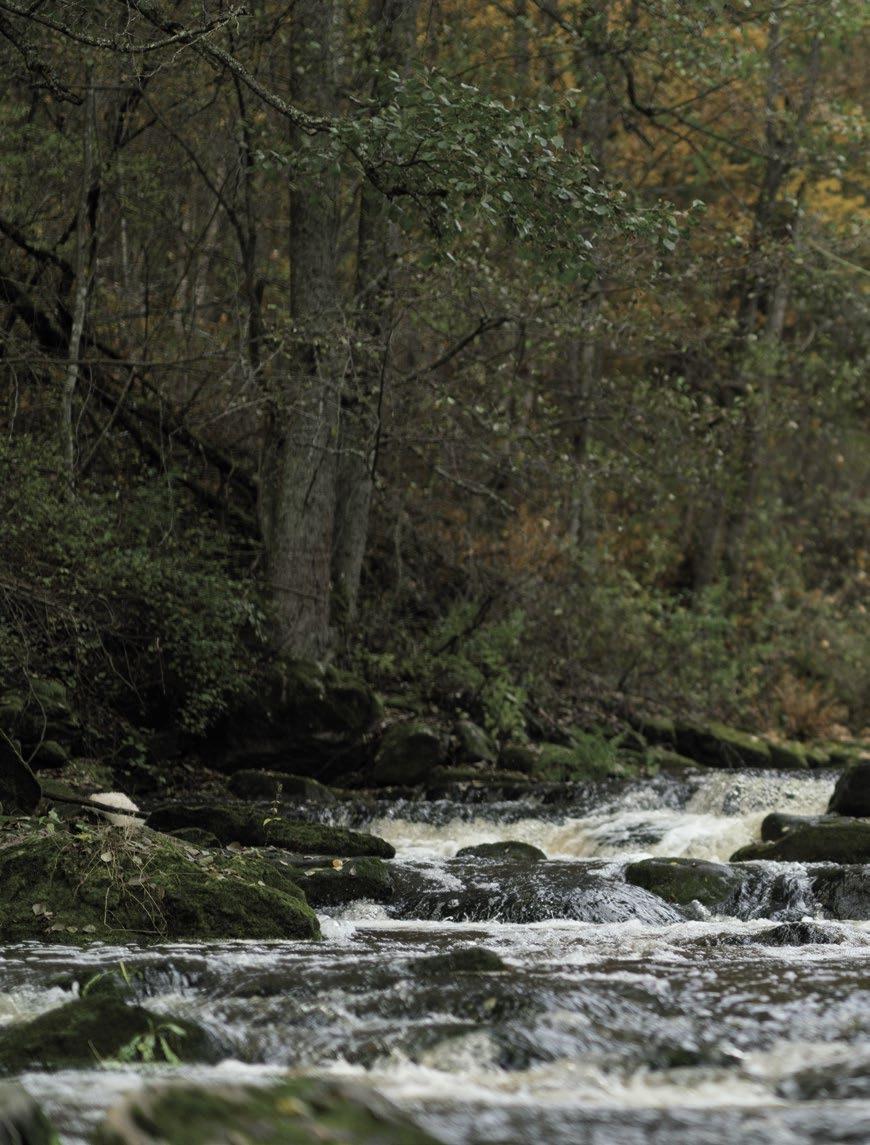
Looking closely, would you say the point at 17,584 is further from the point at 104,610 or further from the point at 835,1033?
the point at 835,1033

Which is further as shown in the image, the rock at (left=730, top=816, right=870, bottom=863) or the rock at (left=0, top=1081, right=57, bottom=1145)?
the rock at (left=730, top=816, right=870, bottom=863)

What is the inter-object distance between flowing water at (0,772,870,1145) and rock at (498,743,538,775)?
5023mm

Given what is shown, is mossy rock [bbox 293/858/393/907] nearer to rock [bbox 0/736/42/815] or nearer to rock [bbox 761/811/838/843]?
rock [bbox 0/736/42/815]

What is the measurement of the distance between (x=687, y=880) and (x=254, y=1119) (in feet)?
17.2

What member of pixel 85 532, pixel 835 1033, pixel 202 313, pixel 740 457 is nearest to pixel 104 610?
pixel 85 532

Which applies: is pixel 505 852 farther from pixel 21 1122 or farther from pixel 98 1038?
pixel 21 1122

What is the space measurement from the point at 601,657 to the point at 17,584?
8684 millimetres

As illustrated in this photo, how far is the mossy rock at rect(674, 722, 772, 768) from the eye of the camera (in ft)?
52.0

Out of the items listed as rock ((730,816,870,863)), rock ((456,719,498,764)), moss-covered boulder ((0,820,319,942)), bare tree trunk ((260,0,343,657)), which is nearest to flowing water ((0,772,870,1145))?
moss-covered boulder ((0,820,319,942))

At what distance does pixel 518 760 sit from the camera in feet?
46.1

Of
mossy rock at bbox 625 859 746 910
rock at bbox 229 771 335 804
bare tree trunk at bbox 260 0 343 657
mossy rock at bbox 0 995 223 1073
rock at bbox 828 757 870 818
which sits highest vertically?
bare tree trunk at bbox 260 0 343 657

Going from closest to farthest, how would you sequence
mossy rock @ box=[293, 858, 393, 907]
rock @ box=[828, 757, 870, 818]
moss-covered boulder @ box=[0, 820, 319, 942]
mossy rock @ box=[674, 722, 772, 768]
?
1. moss-covered boulder @ box=[0, 820, 319, 942]
2. mossy rock @ box=[293, 858, 393, 907]
3. rock @ box=[828, 757, 870, 818]
4. mossy rock @ box=[674, 722, 772, 768]

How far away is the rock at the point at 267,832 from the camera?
9.20m

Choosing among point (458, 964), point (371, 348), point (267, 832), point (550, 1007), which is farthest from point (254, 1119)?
point (371, 348)
